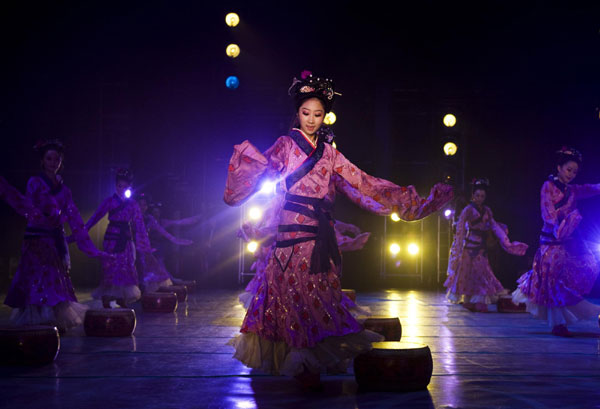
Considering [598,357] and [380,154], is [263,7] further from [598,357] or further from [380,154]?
[598,357]

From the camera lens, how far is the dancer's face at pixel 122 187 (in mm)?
7781

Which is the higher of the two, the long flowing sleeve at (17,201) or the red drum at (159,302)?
the long flowing sleeve at (17,201)

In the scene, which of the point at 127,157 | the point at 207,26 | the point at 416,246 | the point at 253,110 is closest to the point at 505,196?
the point at 416,246

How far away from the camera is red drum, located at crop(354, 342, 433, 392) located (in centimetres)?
354

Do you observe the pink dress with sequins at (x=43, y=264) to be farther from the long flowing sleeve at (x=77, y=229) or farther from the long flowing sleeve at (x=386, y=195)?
the long flowing sleeve at (x=386, y=195)

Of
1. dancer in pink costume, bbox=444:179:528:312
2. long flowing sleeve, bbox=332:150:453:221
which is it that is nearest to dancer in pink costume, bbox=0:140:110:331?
long flowing sleeve, bbox=332:150:453:221

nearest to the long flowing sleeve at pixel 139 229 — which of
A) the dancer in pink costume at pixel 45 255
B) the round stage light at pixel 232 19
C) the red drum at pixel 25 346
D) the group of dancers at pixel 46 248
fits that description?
the group of dancers at pixel 46 248

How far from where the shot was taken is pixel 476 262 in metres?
8.89

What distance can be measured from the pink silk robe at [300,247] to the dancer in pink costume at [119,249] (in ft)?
14.1

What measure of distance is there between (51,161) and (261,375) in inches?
118

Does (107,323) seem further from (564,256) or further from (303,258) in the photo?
(564,256)

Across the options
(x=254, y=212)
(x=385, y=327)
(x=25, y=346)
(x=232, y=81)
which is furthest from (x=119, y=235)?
(x=254, y=212)

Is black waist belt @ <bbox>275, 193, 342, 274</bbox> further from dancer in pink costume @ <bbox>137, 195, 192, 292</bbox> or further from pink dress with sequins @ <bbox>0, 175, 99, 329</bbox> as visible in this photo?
dancer in pink costume @ <bbox>137, 195, 192, 292</bbox>

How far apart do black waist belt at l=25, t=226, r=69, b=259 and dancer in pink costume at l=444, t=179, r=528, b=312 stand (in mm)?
5177
